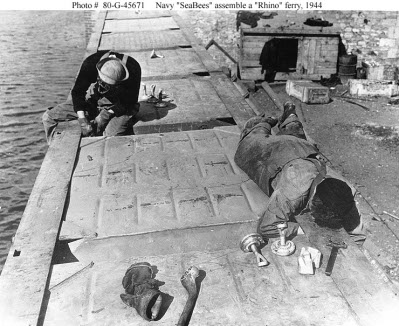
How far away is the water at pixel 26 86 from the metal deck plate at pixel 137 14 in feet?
3.68

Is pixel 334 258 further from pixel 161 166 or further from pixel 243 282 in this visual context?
pixel 161 166

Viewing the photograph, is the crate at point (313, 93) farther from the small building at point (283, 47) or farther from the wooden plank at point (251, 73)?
the wooden plank at point (251, 73)

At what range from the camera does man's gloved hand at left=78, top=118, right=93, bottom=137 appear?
5785 mm

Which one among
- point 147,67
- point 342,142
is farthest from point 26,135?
point 342,142

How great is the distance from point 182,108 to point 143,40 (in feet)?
18.5

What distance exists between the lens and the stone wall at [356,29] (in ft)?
45.8

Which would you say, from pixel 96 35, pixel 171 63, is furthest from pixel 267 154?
pixel 96 35

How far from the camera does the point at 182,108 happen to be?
6.70 m

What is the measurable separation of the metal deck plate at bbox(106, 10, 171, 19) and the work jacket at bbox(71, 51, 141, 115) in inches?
391

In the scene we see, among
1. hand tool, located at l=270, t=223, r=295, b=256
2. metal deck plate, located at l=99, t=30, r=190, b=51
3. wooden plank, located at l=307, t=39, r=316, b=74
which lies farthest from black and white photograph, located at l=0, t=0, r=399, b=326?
wooden plank, located at l=307, t=39, r=316, b=74

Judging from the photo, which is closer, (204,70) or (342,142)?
(204,70)

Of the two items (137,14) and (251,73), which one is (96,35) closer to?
(137,14)

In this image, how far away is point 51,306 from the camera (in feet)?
9.76

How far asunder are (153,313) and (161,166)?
7.47 ft
